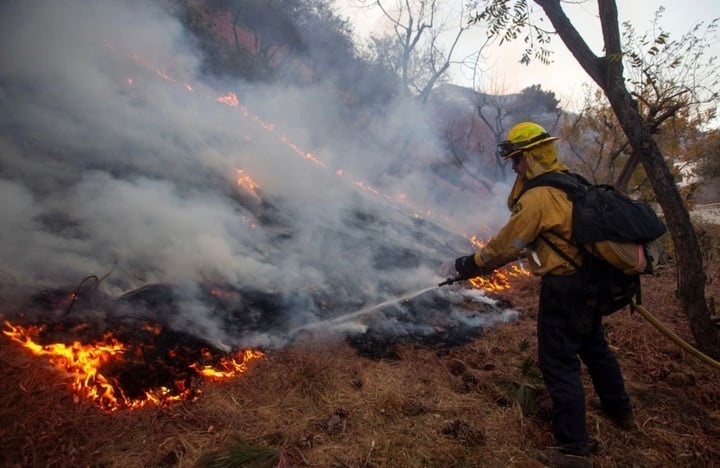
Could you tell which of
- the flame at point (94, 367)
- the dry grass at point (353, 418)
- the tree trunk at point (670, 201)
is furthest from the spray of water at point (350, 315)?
the tree trunk at point (670, 201)

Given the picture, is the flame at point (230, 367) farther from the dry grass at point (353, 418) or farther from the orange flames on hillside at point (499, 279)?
the orange flames on hillside at point (499, 279)

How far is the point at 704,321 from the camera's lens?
Answer: 12.4ft

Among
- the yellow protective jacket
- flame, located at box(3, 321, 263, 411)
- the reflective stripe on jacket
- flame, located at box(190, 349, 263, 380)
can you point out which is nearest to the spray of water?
flame, located at box(190, 349, 263, 380)

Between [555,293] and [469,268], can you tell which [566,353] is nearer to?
[555,293]

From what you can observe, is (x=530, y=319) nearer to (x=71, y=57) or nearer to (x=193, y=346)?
(x=193, y=346)

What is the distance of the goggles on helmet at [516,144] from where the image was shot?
2.69 meters

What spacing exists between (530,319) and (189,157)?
599cm

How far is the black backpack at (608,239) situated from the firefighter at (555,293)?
0.06 meters

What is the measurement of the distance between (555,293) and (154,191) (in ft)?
15.6

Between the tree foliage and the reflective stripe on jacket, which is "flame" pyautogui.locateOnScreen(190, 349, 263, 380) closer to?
the reflective stripe on jacket

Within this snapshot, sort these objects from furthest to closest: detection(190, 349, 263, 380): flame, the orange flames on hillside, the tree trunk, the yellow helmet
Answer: the orange flames on hillside < the tree trunk < detection(190, 349, 263, 380): flame < the yellow helmet

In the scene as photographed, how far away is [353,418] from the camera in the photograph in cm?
281

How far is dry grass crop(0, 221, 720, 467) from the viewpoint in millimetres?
2396

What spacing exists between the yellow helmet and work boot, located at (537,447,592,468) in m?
1.99
